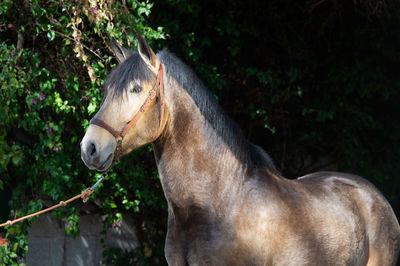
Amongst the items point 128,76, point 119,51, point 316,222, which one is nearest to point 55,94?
point 119,51

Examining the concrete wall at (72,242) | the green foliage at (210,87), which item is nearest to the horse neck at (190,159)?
the green foliage at (210,87)

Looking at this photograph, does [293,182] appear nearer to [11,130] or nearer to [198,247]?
[198,247]

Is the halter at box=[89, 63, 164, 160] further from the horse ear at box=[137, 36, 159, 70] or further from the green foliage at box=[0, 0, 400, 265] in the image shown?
the green foliage at box=[0, 0, 400, 265]

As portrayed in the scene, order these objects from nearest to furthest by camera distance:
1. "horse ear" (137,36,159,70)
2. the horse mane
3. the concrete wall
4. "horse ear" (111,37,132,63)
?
"horse ear" (137,36,159,70)
the horse mane
"horse ear" (111,37,132,63)
the concrete wall

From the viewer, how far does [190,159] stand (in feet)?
7.47

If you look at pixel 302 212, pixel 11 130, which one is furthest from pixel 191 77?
pixel 11 130

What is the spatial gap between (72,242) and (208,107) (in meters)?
3.39

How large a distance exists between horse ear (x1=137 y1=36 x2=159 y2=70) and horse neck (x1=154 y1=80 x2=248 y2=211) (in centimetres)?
12

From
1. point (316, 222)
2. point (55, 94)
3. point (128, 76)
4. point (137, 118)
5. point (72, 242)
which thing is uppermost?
point (55, 94)

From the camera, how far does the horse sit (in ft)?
7.14

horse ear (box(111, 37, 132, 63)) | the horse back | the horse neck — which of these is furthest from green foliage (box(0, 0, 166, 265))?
the horse back

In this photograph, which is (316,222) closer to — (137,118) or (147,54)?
(137,118)

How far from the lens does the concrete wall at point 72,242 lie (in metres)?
5.03

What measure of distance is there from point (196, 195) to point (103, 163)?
456mm
